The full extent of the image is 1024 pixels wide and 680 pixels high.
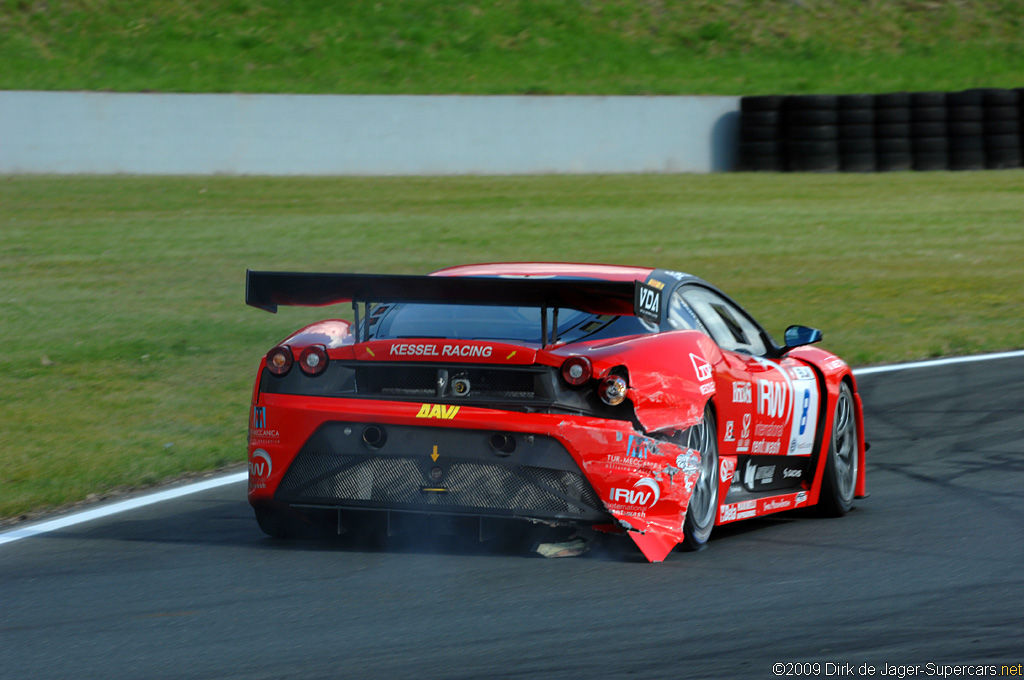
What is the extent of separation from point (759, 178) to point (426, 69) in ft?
28.9

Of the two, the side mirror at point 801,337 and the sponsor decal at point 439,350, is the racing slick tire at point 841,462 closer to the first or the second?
the side mirror at point 801,337

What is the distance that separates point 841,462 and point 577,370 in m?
2.20

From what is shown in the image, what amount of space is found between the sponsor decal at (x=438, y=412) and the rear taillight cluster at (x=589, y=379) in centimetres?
42

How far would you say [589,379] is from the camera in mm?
5570

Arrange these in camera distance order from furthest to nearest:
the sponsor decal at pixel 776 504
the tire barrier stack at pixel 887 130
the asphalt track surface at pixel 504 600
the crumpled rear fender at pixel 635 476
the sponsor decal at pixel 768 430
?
1. the tire barrier stack at pixel 887 130
2. the sponsor decal at pixel 776 504
3. the sponsor decal at pixel 768 430
4. the crumpled rear fender at pixel 635 476
5. the asphalt track surface at pixel 504 600

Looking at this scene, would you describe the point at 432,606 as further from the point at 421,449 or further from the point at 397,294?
the point at 397,294

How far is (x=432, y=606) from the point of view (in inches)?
201

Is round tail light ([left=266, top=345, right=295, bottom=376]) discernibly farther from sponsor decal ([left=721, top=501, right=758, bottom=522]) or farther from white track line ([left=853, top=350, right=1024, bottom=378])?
white track line ([left=853, top=350, right=1024, bottom=378])

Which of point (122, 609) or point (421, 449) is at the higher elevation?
point (421, 449)

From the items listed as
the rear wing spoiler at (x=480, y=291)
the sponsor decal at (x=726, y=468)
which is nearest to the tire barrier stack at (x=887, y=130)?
the sponsor decal at (x=726, y=468)

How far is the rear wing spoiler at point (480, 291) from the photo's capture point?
219 inches

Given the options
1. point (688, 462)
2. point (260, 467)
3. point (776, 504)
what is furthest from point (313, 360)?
point (776, 504)

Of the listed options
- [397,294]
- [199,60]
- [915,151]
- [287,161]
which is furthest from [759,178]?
[397,294]

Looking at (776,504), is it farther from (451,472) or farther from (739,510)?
(451,472)
